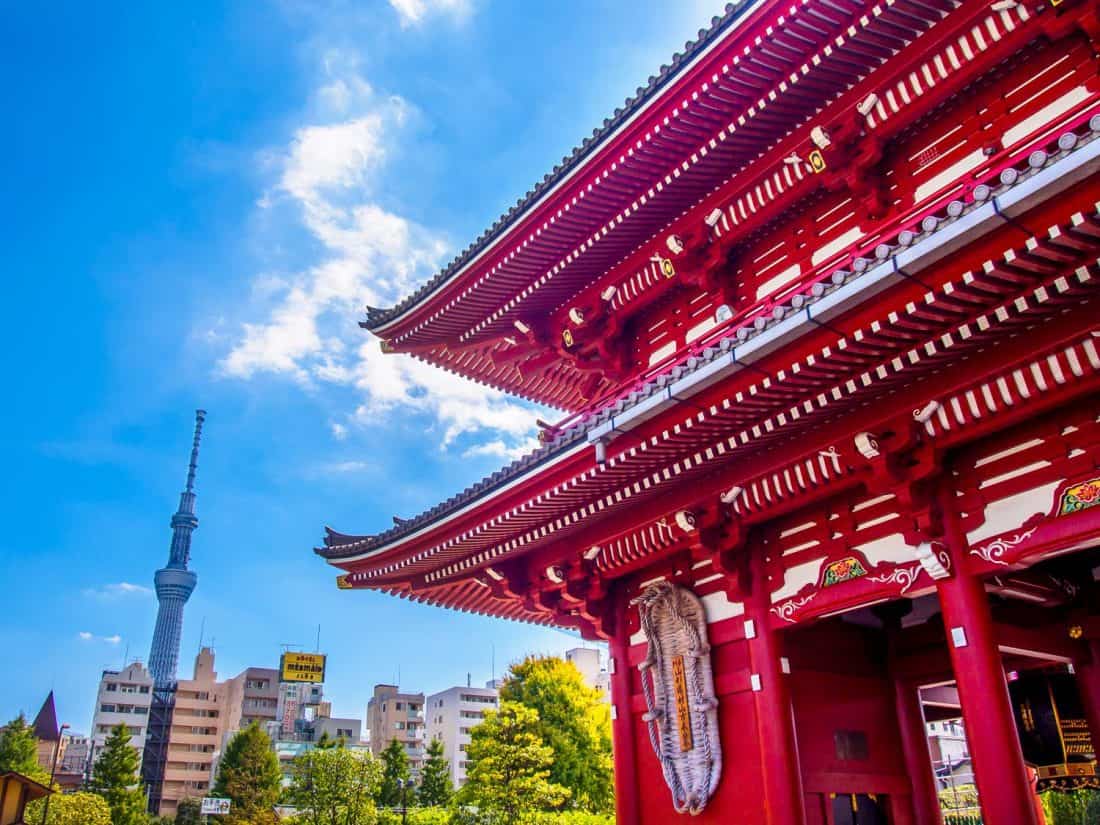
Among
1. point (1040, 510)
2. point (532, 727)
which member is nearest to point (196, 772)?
point (532, 727)

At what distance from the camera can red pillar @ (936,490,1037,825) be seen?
7.62 metres

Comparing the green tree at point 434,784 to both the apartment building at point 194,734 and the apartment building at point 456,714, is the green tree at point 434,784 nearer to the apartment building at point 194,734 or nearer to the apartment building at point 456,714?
the apartment building at point 456,714

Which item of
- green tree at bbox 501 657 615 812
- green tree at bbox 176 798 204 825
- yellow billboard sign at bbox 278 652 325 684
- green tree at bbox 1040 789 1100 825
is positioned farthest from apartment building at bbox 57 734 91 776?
green tree at bbox 1040 789 1100 825

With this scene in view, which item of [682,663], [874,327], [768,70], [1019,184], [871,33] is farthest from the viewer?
[682,663]

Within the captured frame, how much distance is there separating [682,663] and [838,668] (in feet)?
8.20

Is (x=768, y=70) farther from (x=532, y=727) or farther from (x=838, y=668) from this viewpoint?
(x=532, y=727)

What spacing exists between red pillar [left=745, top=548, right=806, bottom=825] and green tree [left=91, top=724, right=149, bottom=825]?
53032mm

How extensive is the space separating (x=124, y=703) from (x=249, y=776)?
42160mm

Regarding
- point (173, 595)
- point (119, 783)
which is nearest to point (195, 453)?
point (173, 595)

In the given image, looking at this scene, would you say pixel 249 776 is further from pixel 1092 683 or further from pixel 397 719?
pixel 1092 683

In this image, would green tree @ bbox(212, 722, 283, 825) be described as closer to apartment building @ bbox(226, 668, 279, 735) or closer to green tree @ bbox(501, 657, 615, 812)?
green tree @ bbox(501, 657, 615, 812)

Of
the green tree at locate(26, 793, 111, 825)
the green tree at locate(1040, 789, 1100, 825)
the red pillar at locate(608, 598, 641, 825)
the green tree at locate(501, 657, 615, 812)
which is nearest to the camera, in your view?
the red pillar at locate(608, 598, 641, 825)

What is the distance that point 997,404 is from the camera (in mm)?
7871

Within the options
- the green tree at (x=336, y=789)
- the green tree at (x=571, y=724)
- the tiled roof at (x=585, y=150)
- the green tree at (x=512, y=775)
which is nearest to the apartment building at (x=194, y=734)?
the green tree at (x=571, y=724)
